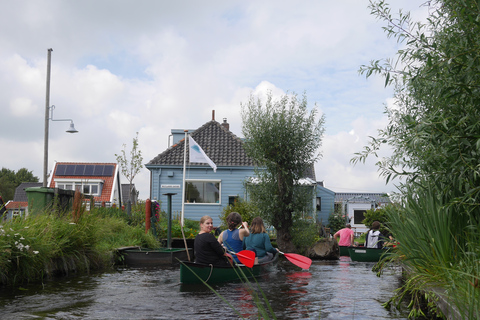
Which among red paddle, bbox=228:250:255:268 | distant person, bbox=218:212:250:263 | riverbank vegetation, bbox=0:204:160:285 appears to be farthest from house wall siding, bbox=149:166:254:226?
red paddle, bbox=228:250:255:268

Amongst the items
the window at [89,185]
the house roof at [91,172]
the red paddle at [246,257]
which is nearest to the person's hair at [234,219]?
the red paddle at [246,257]

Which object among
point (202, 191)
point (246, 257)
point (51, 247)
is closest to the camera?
point (51, 247)

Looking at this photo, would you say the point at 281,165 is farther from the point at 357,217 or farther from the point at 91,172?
the point at 91,172

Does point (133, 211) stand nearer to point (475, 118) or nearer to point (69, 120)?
point (69, 120)

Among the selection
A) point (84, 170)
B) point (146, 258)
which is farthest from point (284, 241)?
point (84, 170)

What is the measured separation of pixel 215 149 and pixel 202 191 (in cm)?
299

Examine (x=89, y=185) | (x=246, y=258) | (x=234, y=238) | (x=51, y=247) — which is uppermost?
(x=89, y=185)

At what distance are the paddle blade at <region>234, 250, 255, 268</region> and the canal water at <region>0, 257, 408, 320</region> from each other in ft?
1.64

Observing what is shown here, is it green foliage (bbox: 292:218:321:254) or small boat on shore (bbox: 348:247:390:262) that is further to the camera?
green foliage (bbox: 292:218:321:254)

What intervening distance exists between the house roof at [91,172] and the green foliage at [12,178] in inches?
757

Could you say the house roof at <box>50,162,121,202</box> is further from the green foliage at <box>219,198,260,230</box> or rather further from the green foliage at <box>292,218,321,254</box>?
the green foliage at <box>292,218,321,254</box>

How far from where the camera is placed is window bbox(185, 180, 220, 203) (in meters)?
28.4

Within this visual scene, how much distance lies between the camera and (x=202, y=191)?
93.5 feet

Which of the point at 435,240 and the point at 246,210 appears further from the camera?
the point at 246,210
